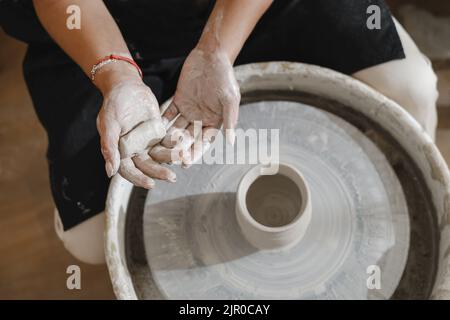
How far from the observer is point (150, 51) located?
1.61m

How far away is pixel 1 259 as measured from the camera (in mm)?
2051

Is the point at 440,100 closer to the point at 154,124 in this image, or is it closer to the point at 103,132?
the point at 154,124

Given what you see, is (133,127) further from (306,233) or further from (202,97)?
(306,233)

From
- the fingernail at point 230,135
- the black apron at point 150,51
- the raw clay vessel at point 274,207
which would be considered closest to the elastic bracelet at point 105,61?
the black apron at point 150,51

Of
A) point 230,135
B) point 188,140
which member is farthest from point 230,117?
point 188,140

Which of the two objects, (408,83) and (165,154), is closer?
(165,154)

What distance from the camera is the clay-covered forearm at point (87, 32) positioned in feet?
4.65

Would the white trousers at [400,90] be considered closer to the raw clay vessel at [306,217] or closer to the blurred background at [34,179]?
Result: the raw clay vessel at [306,217]

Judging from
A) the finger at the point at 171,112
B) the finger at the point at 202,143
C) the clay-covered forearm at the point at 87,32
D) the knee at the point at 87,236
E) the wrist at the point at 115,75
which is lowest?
the knee at the point at 87,236

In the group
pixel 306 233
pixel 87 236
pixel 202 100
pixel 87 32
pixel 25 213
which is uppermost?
pixel 87 32

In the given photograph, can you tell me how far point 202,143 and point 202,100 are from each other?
5.0 inches

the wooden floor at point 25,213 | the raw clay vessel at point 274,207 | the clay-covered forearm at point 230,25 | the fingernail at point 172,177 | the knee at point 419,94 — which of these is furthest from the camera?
the wooden floor at point 25,213

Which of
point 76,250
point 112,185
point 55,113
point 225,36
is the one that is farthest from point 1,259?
point 225,36

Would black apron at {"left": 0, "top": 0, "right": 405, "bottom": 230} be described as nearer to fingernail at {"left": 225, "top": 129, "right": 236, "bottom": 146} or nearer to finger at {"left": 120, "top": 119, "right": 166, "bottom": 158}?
finger at {"left": 120, "top": 119, "right": 166, "bottom": 158}
